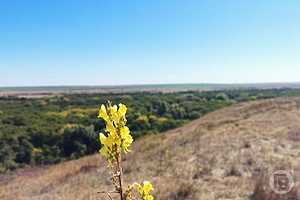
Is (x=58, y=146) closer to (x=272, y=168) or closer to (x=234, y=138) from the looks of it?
(x=234, y=138)

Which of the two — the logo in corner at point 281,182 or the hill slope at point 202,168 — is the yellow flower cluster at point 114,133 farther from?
the hill slope at point 202,168

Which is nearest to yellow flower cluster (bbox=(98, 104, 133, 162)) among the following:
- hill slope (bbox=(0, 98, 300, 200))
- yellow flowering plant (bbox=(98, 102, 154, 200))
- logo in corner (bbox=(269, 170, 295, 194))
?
yellow flowering plant (bbox=(98, 102, 154, 200))

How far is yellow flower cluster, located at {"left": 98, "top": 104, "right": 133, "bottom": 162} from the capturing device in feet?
5.69

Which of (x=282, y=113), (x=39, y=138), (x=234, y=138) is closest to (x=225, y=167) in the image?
(x=234, y=138)

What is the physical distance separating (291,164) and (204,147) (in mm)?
3887

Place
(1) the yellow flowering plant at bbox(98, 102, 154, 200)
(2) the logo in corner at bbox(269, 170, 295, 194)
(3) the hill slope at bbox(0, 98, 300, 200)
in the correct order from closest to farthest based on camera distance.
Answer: (1) the yellow flowering plant at bbox(98, 102, 154, 200) < (2) the logo in corner at bbox(269, 170, 295, 194) < (3) the hill slope at bbox(0, 98, 300, 200)

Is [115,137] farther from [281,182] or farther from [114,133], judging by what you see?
[281,182]

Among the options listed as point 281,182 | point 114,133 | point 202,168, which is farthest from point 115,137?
point 202,168

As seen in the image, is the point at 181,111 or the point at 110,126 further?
the point at 181,111

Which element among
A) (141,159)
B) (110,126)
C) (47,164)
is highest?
(110,126)

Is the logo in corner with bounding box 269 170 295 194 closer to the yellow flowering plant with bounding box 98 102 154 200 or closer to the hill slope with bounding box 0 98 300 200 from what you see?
the hill slope with bounding box 0 98 300 200

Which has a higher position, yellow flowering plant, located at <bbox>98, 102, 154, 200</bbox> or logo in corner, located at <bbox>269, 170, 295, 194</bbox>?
→ yellow flowering plant, located at <bbox>98, 102, 154, 200</bbox>

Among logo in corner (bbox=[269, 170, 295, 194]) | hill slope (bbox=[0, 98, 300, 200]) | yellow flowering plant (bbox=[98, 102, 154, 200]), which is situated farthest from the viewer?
hill slope (bbox=[0, 98, 300, 200])

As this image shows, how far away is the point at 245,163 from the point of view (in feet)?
30.3
